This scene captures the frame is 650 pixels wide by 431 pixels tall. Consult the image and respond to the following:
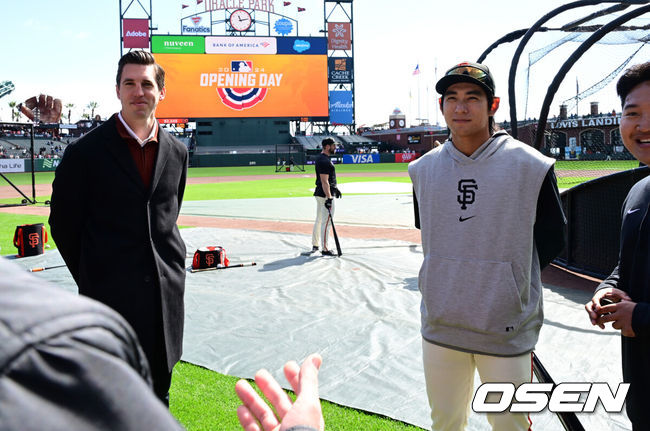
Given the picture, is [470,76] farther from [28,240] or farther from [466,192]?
[28,240]

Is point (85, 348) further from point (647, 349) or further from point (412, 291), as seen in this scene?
point (412, 291)

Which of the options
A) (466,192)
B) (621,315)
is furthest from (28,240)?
(621,315)

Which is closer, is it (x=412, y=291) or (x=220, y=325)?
(x=220, y=325)

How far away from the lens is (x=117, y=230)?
2.58 metres

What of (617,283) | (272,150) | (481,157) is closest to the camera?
(617,283)

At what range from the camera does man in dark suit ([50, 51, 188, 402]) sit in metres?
2.55

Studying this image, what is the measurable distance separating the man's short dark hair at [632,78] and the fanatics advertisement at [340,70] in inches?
2559

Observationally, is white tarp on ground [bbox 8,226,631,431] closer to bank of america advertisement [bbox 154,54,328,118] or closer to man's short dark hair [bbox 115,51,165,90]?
man's short dark hair [bbox 115,51,165,90]

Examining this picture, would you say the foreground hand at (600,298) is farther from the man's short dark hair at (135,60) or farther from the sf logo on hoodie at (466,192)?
the man's short dark hair at (135,60)

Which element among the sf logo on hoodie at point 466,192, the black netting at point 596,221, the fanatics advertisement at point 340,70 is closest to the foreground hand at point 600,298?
the sf logo on hoodie at point 466,192

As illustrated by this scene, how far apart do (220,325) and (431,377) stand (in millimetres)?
3438

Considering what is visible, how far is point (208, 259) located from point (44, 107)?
3637 inches

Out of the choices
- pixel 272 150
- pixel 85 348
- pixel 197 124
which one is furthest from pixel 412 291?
pixel 197 124

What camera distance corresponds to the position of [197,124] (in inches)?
2389
